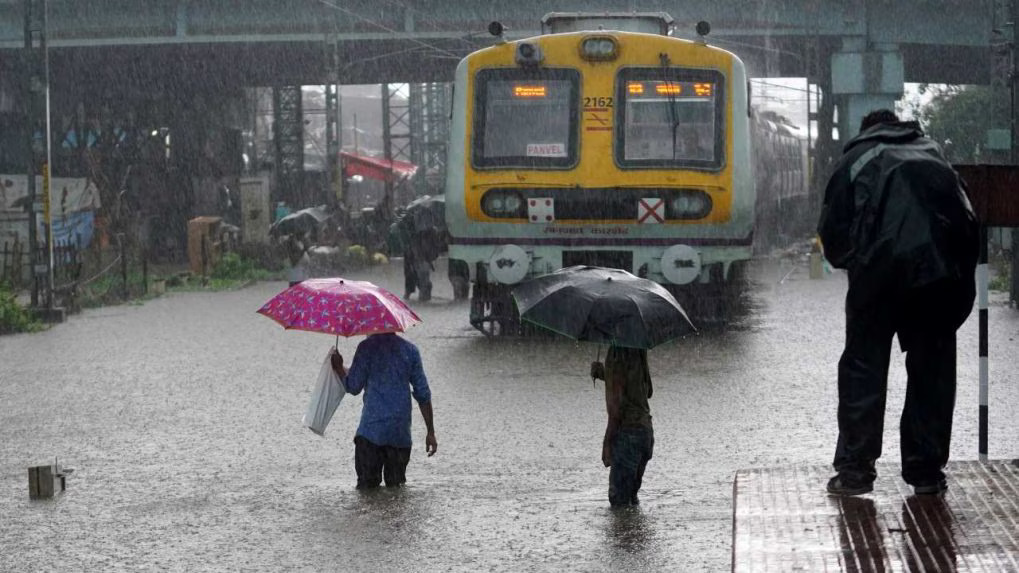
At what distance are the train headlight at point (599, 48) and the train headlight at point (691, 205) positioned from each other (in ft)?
5.12

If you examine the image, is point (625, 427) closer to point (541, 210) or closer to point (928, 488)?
point (928, 488)

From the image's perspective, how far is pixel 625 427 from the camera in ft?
26.5

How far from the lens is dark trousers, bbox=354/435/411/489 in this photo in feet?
29.2

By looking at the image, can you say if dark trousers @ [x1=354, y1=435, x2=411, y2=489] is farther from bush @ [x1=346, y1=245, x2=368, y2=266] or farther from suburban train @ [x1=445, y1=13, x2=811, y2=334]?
bush @ [x1=346, y1=245, x2=368, y2=266]

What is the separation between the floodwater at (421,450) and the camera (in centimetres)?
738

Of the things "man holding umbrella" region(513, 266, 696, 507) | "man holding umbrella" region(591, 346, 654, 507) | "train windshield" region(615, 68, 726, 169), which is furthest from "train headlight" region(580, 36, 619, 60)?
"man holding umbrella" region(591, 346, 654, 507)

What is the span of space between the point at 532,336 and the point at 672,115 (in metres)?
2.73

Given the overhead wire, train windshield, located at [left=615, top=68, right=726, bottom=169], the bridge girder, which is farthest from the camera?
the overhead wire

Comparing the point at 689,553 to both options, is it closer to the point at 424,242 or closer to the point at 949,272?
the point at 949,272

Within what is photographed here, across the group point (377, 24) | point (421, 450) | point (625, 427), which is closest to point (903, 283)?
point (625, 427)

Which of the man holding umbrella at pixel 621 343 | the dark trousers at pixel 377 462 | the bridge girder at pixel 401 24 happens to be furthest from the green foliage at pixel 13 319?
the bridge girder at pixel 401 24

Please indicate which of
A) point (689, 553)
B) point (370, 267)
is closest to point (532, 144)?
point (689, 553)

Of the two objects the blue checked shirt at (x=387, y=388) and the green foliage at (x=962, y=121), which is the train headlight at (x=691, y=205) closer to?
the blue checked shirt at (x=387, y=388)

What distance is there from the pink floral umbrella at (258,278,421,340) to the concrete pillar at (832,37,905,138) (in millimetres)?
30583
